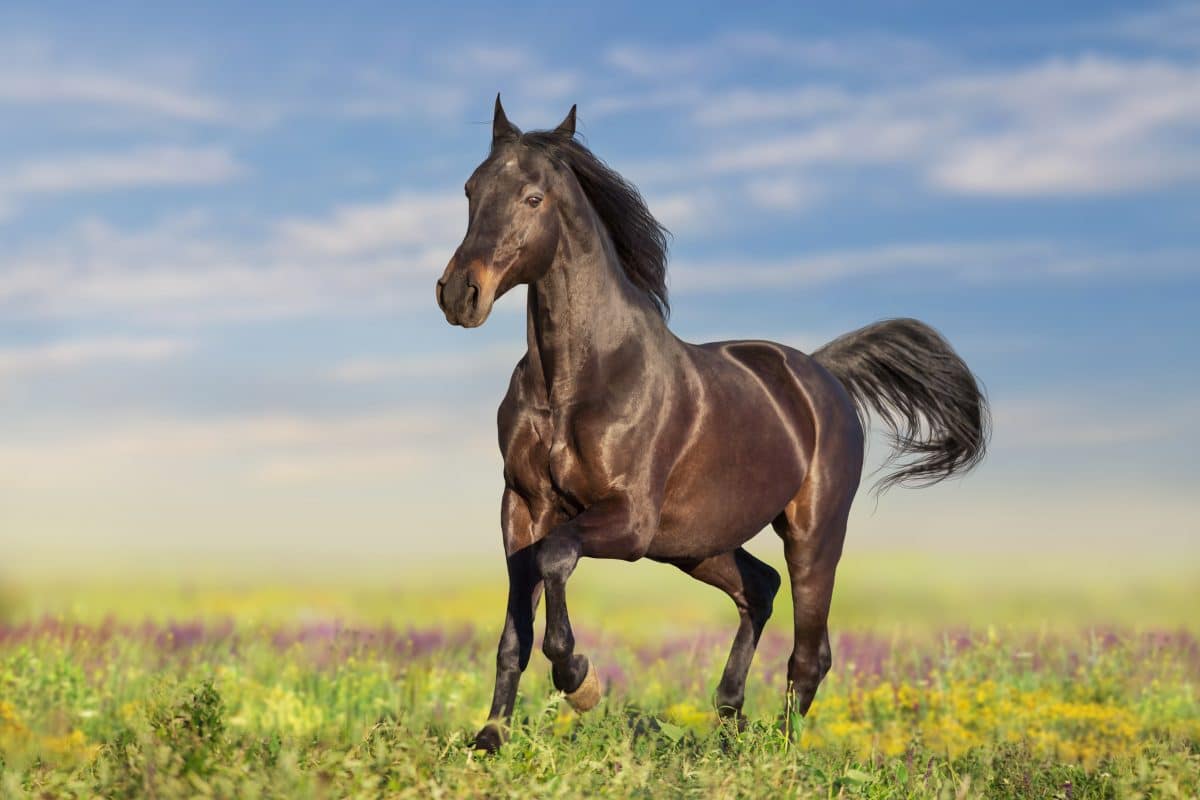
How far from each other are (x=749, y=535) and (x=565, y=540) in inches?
70.4

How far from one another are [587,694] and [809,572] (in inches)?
83.8

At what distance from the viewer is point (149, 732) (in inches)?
227

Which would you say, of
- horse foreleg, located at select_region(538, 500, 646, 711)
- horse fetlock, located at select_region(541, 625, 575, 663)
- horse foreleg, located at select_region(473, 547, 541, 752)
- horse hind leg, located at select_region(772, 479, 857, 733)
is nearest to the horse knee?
horse foreleg, located at select_region(538, 500, 646, 711)

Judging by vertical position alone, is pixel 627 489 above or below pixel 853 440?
below

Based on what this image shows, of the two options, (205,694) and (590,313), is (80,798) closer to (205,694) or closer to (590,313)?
(205,694)

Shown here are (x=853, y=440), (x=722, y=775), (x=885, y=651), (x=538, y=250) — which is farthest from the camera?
(x=885, y=651)

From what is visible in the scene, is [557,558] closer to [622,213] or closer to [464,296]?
[464,296]

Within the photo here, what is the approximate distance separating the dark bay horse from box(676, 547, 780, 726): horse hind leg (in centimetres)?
1

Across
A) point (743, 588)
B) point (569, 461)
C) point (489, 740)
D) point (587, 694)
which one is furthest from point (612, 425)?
point (743, 588)

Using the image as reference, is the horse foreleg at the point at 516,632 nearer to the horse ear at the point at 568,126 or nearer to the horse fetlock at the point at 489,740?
the horse fetlock at the point at 489,740

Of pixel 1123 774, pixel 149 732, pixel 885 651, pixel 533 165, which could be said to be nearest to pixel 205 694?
pixel 149 732

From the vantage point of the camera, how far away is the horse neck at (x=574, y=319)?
6523mm

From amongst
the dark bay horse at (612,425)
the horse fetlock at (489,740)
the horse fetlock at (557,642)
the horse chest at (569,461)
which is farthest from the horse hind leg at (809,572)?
the horse fetlock at (489,740)

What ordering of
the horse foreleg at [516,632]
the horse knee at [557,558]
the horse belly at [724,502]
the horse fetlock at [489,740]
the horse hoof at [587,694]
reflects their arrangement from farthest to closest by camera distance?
the horse belly at [724,502] < the horse hoof at [587,694] < the horse foreleg at [516,632] < the horse fetlock at [489,740] < the horse knee at [557,558]
